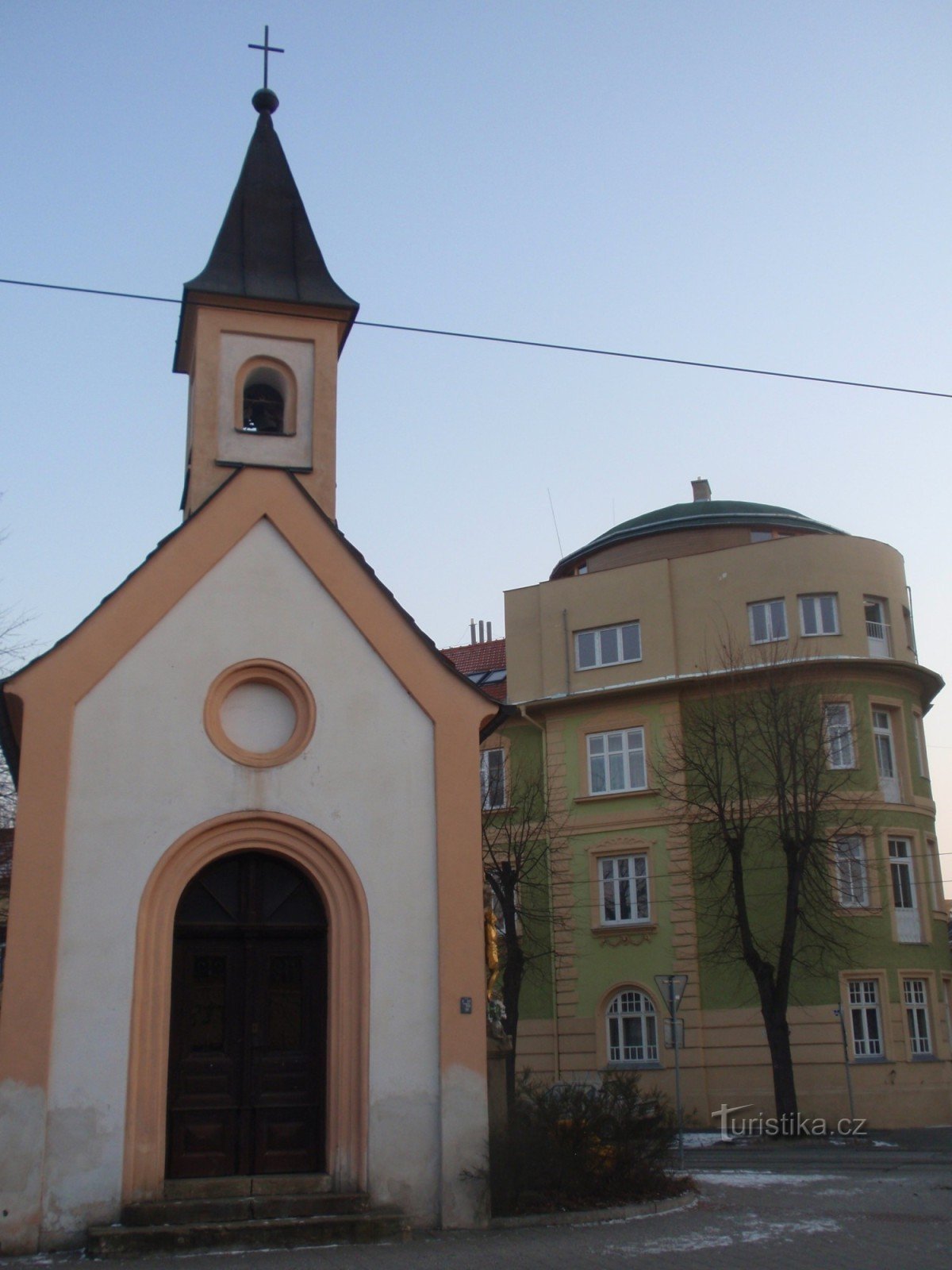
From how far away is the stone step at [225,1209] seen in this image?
477 inches

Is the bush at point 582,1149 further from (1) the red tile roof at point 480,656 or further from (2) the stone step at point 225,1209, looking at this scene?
(1) the red tile roof at point 480,656

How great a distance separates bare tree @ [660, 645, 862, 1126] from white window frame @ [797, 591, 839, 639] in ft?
3.45

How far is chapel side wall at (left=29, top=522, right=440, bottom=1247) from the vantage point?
12656 mm

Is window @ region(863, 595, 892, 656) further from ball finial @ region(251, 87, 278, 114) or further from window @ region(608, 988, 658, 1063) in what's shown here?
ball finial @ region(251, 87, 278, 114)

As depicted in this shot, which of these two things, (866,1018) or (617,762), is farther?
(617,762)

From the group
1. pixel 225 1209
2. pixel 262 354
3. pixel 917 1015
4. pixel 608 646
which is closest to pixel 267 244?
pixel 262 354

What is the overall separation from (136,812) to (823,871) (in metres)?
21.2

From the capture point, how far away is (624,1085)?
14.4 m

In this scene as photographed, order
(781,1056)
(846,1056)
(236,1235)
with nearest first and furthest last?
(236,1235) → (781,1056) → (846,1056)

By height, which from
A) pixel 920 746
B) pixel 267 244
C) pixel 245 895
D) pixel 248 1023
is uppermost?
pixel 267 244

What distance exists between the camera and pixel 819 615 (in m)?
35.2

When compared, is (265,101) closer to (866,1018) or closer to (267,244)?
(267,244)

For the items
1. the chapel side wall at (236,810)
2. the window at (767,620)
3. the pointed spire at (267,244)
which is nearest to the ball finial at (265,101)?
the pointed spire at (267,244)

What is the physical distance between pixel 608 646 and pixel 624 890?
692 centimetres
